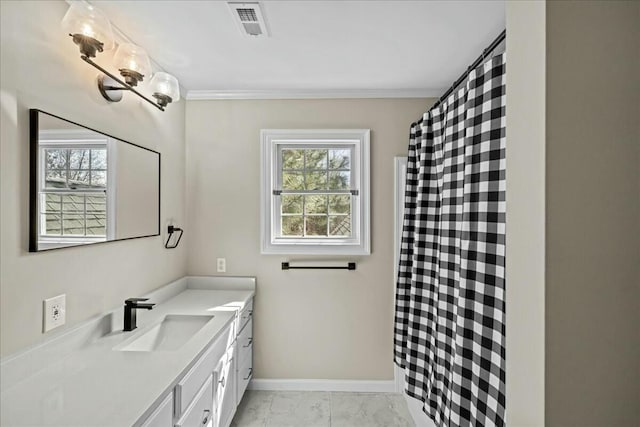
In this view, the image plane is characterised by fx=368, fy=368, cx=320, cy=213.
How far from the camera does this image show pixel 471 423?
4.52 ft

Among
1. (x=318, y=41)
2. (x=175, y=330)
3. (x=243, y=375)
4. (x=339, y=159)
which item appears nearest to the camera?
(x=318, y=41)

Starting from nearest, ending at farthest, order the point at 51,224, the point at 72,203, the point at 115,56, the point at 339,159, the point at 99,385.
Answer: the point at 99,385 → the point at 51,224 → the point at 72,203 → the point at 115,56 → the point at 339,159

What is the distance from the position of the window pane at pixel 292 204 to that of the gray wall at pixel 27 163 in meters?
1.23

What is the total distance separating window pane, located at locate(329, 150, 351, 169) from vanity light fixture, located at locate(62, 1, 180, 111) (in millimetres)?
1302

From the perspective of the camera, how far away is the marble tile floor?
8.45 feet

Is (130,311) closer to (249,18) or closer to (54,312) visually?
(54,312)

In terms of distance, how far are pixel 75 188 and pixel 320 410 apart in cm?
219

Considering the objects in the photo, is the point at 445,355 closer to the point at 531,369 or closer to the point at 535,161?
the point at 531,369

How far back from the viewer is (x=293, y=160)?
3.07 m

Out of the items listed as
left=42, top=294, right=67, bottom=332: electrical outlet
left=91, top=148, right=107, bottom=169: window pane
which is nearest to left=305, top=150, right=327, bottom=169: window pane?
left=91, top=148, right=107, bottom=169: window pane

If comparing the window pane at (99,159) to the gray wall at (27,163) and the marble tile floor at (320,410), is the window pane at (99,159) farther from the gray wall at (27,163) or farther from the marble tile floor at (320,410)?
the marble tile floor at (320,410)

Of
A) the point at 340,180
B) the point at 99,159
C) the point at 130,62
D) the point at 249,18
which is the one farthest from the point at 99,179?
the point at 340,180

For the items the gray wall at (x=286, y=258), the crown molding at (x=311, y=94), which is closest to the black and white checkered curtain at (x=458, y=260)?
the gray wall at (x=286, y=258)

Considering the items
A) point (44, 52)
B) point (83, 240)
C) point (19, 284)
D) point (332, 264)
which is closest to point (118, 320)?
point (83, 240)
